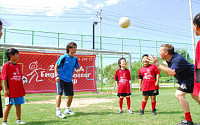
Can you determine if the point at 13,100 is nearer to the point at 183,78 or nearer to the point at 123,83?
the point at 123,83

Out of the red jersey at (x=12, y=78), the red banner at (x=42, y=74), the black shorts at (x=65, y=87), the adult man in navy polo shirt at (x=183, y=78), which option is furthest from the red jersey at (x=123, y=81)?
the red banner at (x=42, y=74)

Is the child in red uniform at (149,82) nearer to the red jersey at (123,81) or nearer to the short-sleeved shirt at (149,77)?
the short-sleeved shirt at (149,77)

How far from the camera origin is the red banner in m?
9.33

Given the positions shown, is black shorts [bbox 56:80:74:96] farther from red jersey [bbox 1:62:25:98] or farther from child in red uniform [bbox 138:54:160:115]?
child in red uniform [bbox 138:54:160:115]

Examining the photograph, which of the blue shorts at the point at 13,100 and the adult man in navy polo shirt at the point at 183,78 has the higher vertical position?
the adult man in navy polo shirt at the point at 183,78

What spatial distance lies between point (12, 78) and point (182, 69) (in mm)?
3453

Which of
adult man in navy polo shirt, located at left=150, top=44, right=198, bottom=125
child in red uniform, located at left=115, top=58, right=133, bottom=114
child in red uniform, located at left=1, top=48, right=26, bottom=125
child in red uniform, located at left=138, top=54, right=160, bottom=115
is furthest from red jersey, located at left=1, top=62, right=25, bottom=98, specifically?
child in red uniform, located at left=138, top=54, right=160, bottom=115

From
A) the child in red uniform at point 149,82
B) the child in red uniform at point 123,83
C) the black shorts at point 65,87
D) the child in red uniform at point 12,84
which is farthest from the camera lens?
the child in red uniform at point 123,83

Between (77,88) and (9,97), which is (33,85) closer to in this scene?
(77,88)

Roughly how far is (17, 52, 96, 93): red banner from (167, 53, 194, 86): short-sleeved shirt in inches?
300

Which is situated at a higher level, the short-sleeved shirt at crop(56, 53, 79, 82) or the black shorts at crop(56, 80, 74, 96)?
the short-sleeved shirt at crop(56, 53, 79, 82)

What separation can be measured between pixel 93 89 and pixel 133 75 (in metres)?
6.41

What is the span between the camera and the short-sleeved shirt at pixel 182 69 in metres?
3.39

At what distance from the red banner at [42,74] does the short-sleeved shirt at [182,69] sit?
7.62 meters
